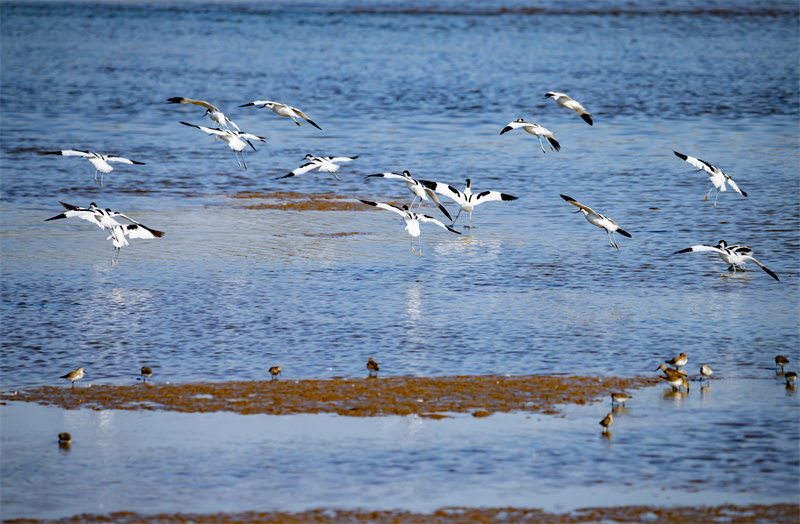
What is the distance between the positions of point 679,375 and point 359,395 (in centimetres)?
363

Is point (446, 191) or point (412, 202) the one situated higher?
point (412, 202)

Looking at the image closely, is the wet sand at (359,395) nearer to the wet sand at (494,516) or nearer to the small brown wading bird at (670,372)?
the small brown wading bird at (670,372)

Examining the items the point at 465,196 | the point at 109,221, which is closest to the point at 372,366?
the point at 109,221

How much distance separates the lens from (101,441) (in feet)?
35.2

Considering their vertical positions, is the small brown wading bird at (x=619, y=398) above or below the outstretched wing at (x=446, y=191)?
below

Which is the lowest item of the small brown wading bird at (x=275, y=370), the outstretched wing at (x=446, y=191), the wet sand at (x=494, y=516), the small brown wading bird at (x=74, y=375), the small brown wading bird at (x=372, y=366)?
the wet sand at (x=494, y=516)

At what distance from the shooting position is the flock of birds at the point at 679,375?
11.6 meters

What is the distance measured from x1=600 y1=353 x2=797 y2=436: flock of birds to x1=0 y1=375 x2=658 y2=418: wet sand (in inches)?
12.4

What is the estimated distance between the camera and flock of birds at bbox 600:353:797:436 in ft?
37.9

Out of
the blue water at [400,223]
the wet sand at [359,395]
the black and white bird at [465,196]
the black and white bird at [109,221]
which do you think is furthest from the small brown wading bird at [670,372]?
the black and white bird at [109,221]

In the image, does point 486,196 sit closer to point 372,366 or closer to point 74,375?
point 372,366

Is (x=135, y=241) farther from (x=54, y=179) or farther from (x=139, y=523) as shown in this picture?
(x=139, y=523)

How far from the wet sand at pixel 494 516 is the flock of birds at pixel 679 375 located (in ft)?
6.50

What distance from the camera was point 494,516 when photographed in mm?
9078
